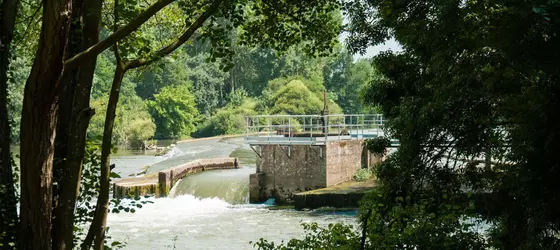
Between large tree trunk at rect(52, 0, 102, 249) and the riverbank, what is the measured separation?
1544 centimetres

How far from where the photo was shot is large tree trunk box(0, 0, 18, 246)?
213 inches

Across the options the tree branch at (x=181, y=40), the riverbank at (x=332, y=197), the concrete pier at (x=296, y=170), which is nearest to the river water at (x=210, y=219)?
the riverbank at (x=332, y=197)

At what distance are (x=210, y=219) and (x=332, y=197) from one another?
11.7 feet

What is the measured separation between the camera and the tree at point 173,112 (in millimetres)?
50750

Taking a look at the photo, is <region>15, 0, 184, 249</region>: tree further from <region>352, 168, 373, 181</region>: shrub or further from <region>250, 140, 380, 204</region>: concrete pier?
<region>352, 168, 373, 181</region>: shrub

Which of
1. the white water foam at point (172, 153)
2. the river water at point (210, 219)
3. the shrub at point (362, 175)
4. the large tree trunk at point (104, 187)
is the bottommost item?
the river water at point (210, 219)

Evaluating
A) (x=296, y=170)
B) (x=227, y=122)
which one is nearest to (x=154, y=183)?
(x=296, y=170)

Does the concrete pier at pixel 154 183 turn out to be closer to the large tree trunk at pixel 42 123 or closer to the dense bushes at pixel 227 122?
the large tree trunk at pixel 42 123

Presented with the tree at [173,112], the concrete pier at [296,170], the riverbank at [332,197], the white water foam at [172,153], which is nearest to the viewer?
the riverbank at [332,197]

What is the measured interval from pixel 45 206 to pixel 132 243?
1107cm

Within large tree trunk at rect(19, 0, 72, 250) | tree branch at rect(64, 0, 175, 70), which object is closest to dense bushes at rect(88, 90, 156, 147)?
large tree trunk at rect(19, 0, 72, 250)

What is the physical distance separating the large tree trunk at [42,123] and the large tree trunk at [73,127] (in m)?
0.15

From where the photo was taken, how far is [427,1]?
945 cm

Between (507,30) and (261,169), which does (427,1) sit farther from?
(261,169)
